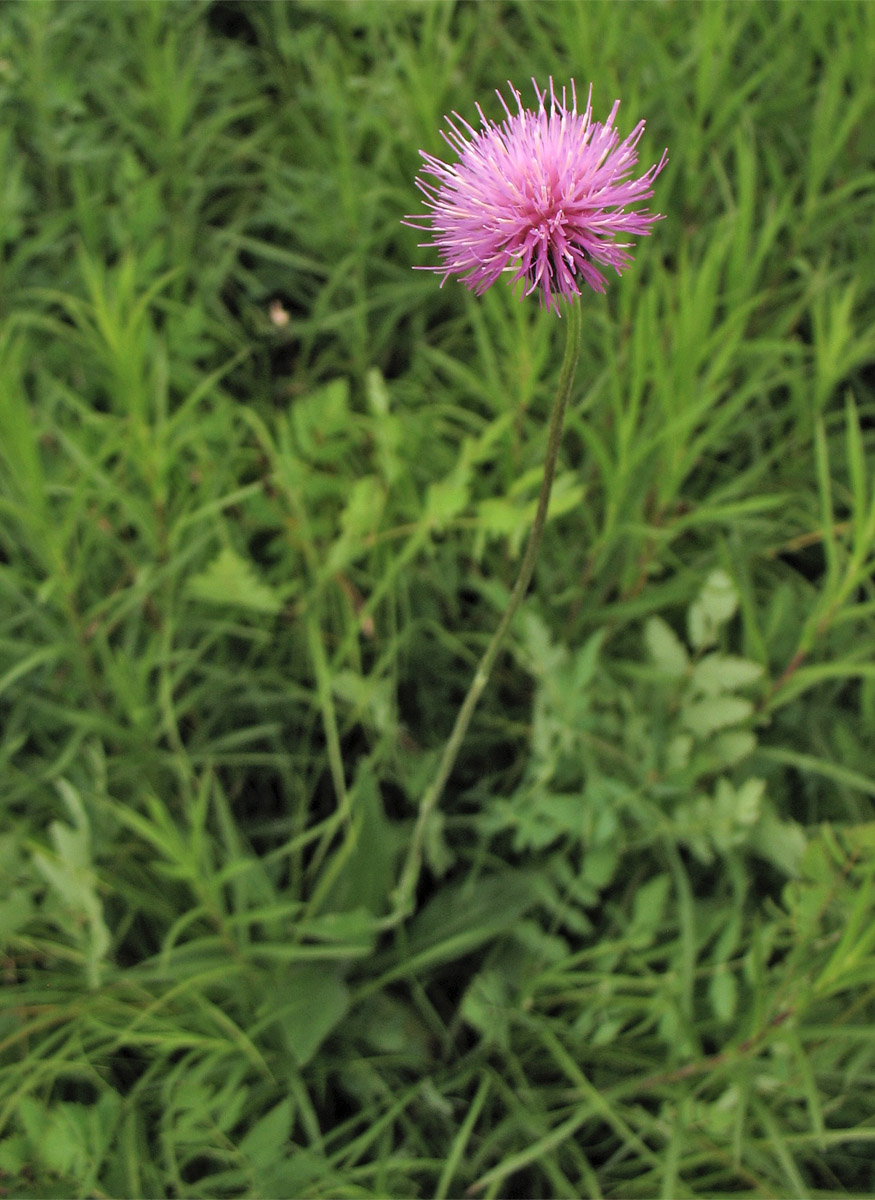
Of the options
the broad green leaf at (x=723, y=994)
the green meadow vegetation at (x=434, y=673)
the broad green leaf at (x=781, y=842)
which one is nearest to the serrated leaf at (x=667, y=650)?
the green meadow vegetation at (x=434, y=673)

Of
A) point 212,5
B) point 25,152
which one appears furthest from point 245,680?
point 212,5

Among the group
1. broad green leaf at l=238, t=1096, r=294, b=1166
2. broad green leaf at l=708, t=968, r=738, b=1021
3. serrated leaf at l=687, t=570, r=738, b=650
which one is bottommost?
broad green leaf at l=238, t=1096, r=294, b=1166

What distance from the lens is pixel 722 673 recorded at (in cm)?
96

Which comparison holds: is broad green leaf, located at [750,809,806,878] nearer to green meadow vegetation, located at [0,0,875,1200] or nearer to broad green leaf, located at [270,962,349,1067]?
green meadow vegetation, located at [0,0,875,1200]

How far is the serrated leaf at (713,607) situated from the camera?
0.95 m

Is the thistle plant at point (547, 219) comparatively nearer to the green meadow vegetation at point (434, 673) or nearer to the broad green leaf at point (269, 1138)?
the green meadow vegetation at point (434, 673)

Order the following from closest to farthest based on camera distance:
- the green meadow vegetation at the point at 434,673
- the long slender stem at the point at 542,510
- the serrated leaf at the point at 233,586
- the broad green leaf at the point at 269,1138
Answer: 1. the long slender stem at the point at 542,510
2. the broad green leaf at the point at 269,1138
3. the green meadow vegetation at the point at 434,673
4. the serrated leaf at the point at 233,586

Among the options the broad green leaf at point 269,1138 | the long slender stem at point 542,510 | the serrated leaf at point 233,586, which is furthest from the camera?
the serrated leaf at point 233,586

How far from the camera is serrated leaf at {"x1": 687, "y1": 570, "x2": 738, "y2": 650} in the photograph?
0.95 m

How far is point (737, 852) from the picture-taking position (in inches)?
41.3

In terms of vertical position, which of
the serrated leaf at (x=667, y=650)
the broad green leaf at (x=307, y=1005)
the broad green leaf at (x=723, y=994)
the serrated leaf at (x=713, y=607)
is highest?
the serrated leaf at (x=713, y=607)

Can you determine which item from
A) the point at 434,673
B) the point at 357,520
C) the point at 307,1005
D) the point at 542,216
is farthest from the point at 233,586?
the point at 542,216

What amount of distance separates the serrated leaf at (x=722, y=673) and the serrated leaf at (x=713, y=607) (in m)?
0.02

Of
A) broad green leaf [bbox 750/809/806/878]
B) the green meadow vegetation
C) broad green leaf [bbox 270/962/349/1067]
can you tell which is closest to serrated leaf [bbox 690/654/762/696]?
the green meadow vegetation
